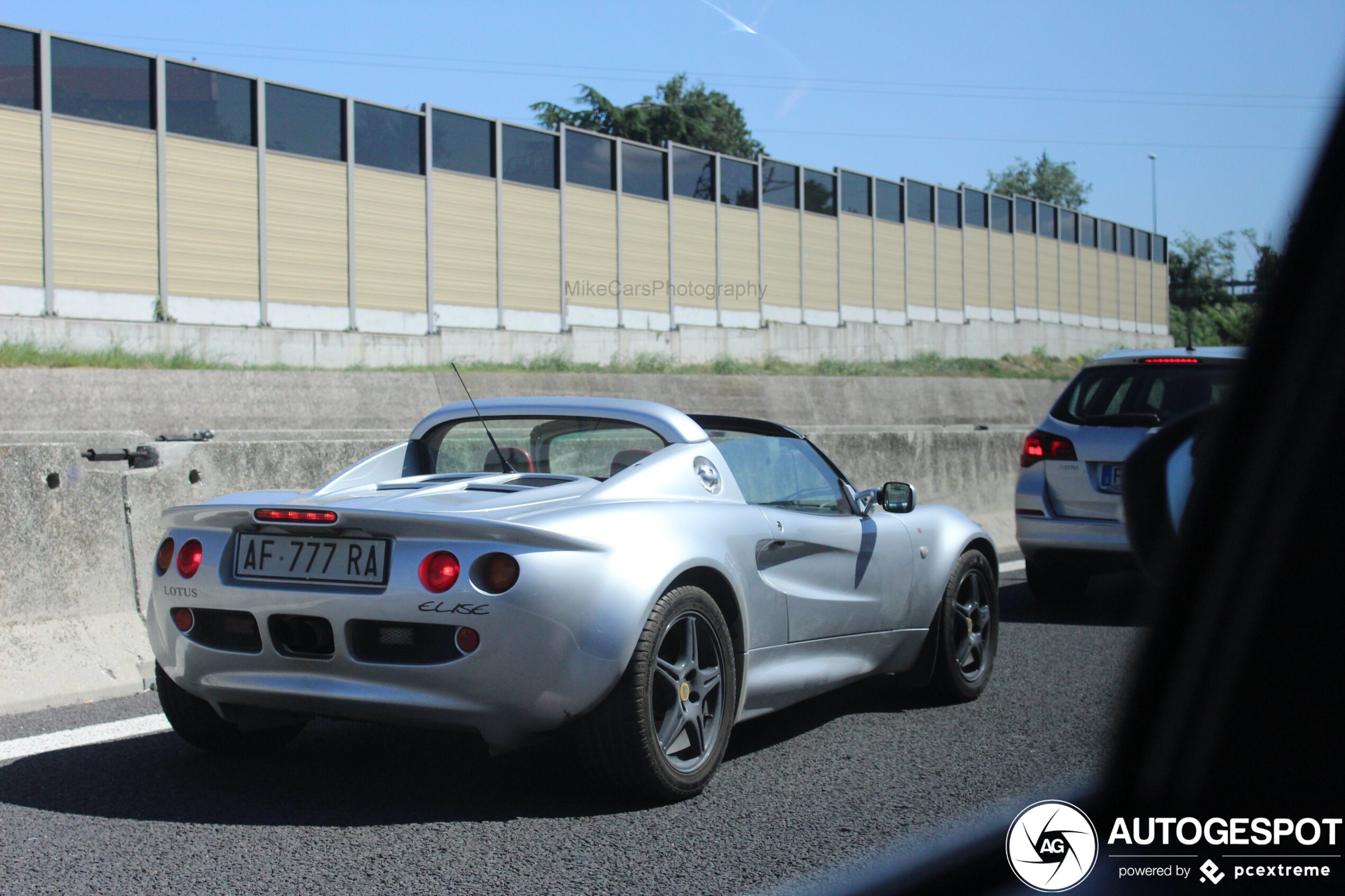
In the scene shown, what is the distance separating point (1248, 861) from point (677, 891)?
1609 millimetres

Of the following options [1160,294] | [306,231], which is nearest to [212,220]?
[306,231]

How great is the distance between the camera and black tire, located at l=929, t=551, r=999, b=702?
19.4 ft

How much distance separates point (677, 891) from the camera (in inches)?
136

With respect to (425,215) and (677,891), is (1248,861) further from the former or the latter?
(425,215)

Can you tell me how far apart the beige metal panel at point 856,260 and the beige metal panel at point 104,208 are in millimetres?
28092

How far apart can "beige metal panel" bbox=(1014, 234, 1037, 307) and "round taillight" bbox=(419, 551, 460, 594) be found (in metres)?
61.4

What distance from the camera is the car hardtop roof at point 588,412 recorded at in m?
5.07

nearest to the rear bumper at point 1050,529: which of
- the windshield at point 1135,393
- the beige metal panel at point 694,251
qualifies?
the windshield at point 1135,393

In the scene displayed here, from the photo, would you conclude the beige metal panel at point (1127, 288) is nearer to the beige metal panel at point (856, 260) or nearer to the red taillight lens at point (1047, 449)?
the beige metal panel at point (856, 260)

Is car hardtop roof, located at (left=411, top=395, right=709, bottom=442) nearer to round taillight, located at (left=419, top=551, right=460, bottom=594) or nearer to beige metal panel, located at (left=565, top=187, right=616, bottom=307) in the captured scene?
round taillight, located at (left=419, top=551, right=460, bottom=594)

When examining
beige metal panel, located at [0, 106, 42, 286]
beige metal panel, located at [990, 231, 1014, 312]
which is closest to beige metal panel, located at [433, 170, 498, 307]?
beige metal panel, located at [0, 106, 42, 286]

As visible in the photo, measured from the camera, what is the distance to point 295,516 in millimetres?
4266

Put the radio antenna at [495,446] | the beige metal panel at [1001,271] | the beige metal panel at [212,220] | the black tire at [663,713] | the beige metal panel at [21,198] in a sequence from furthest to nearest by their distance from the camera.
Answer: the beige metal panel at [1001,271] → the beige metal panel at [212,220] → the beige metal panel at [21,198] → the radio antenna at [495,446] → the black tire at [663,713]

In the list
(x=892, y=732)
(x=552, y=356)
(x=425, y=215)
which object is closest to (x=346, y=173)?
(x=425, y=215)
